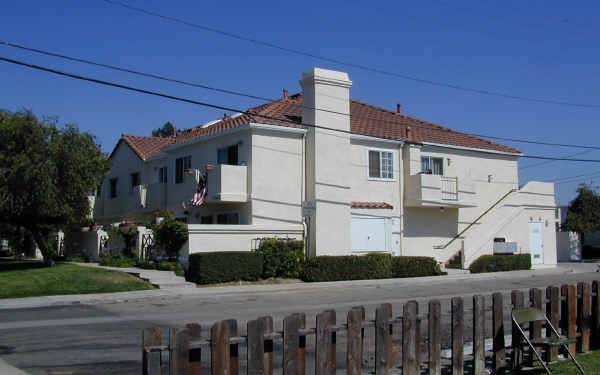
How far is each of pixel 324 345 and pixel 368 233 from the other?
21.5 meters

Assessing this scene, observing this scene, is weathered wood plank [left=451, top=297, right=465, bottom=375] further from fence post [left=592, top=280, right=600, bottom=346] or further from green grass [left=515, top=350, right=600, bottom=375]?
fence post [left=592, top=280, right=600, bottom=346]

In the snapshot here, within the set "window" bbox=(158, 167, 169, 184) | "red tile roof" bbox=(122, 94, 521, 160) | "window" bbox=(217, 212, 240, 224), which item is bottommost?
"window" bbox=(217, 212, 240, 224)

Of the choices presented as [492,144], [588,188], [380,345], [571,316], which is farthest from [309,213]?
[588,188]

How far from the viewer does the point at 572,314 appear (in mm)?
8688

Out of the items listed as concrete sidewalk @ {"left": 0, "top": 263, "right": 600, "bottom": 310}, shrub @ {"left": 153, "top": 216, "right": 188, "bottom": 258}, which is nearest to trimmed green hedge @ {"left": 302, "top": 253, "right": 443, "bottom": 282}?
concrete sidewalk @ {"left": 0, "top": 263, "right": 600, "bottom": 310}

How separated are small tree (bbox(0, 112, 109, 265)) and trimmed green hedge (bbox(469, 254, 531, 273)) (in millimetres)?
17464

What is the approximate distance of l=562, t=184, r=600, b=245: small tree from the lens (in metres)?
42.0

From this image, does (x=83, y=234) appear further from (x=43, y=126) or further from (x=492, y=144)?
(x=492, y=144)

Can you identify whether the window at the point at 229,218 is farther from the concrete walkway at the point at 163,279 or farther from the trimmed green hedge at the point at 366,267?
the concrete walkway at the point at 163,279

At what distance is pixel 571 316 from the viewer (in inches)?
341

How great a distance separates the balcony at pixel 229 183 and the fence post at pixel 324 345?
61.7ft

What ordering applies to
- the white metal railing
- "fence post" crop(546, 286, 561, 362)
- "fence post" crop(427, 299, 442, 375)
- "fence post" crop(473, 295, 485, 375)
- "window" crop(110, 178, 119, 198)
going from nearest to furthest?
"fence post" crop(427, 299, 442, 375) → "fence post" crop(473, 295, 485, 375) → "fence post" crop(546, 286, 561, 362) → the white metal railing → "window" crop(110, 178, 119, 198)

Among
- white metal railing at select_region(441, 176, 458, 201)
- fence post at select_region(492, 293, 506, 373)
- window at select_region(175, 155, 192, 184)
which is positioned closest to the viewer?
fence post at select_region(492, 293, 506, 373)

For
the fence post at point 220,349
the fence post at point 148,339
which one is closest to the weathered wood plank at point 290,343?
the fence post at point 220,349
